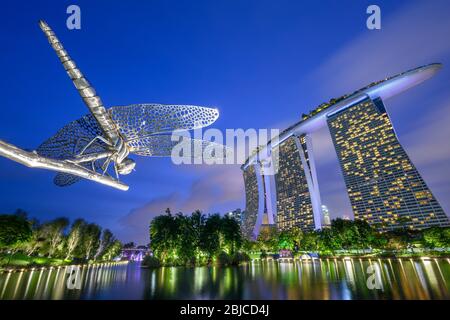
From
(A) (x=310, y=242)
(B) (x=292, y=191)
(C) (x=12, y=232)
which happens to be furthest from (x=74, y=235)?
(B) (x=292, y=191)

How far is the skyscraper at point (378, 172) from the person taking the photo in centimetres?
9956

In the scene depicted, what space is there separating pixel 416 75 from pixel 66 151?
130 meters

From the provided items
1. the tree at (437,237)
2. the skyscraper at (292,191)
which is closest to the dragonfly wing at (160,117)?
the tree at (437,237)

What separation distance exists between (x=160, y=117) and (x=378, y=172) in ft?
412

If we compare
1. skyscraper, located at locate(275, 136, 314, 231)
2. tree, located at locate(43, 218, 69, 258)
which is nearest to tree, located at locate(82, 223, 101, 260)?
tree, located at locate(43, 218, 69, 258)

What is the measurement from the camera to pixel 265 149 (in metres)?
151

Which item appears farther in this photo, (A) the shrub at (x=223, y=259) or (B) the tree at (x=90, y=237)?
(B) the tree at (x=90, y=237)

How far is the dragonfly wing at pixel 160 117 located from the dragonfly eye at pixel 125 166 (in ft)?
7.79

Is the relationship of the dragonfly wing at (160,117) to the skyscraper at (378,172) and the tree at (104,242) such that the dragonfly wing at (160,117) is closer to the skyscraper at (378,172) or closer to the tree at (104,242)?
the tree at (104,242)

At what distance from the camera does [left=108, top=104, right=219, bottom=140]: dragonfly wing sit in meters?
13.4

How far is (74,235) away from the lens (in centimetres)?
5131

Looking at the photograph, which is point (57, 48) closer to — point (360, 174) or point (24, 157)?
point (24, 157)

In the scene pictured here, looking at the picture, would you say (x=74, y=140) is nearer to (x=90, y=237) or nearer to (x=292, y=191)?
(x=90, y=237)
